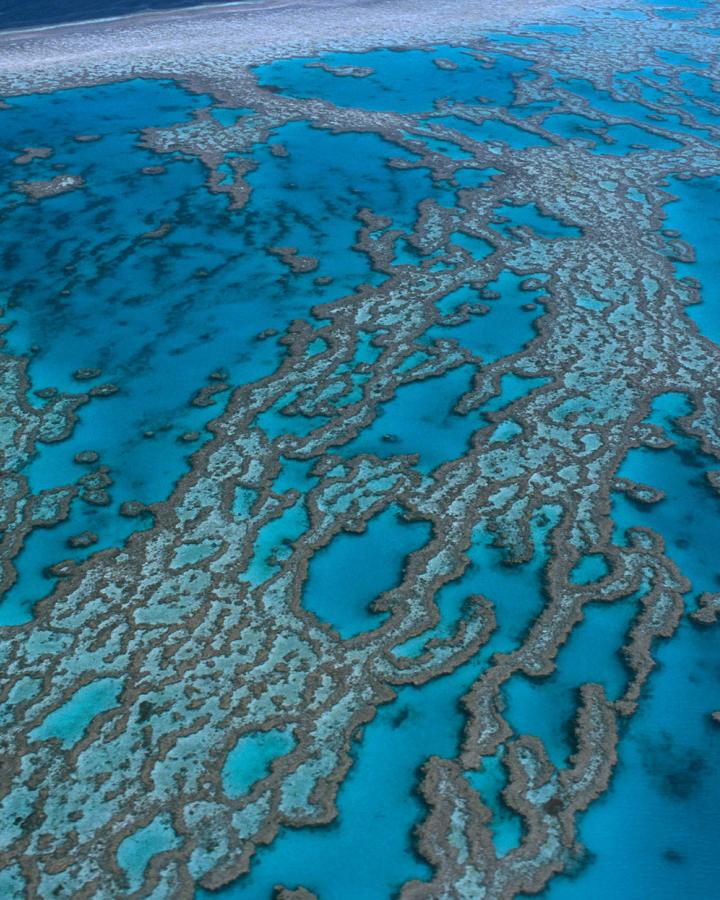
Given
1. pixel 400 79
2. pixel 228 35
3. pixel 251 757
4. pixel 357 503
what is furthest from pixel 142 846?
pixel 228 35

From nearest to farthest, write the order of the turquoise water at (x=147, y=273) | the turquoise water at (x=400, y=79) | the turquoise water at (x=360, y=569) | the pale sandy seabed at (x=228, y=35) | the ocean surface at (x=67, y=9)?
the turquoise water at (x=360, y=569) < the turquoise water at (x=147, y=273) < the turquoise water at (x=400, y=79) < the pale sandy seabed at (x=228, y=35) < the ocean surface at (x=67, y=9)

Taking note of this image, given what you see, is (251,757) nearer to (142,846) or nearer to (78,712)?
(142,846)

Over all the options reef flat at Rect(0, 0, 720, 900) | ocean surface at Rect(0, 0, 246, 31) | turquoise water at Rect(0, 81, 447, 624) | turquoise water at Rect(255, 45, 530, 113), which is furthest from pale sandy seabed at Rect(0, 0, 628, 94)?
reef flat at Rect(0, 0, 720, 900)

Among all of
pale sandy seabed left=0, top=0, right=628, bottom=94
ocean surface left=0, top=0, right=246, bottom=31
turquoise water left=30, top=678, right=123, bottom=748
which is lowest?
turquoise water left=30, top=678, right=123, bottom=748

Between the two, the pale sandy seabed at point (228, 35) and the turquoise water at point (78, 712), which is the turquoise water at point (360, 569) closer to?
the turquoise water at point (78, 712)

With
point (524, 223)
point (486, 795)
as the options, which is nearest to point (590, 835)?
point (486, 795)

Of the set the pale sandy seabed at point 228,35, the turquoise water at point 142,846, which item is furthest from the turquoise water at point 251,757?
the pale sandy seabed at point 228,35

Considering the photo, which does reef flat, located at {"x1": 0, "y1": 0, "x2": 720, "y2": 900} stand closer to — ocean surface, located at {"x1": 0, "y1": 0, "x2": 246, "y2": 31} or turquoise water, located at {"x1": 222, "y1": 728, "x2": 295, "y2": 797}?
turquoise water, located at {"x1": 222, "y1": 728, "x2": 295, "y2": 797}

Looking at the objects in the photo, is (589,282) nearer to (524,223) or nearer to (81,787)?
(524,223)
